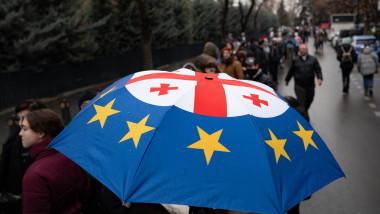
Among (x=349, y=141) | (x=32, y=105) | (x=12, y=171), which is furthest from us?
(x=349, y=141)

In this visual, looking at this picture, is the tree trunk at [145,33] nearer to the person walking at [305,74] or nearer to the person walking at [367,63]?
the person walking at [305,74]

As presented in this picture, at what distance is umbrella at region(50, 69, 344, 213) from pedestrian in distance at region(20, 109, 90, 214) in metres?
0.15

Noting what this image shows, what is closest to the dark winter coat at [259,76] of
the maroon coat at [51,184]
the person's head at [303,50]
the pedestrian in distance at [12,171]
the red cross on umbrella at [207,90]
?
the person's head at [303,50]

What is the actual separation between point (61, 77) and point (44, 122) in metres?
12.1

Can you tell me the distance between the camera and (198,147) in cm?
211

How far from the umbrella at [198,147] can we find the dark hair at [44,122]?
0.85 ft

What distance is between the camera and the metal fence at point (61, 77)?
38.8ft

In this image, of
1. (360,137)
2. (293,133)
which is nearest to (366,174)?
(360,137)

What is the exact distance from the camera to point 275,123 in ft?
7.89

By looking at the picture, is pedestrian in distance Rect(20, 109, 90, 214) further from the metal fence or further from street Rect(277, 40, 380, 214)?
the metal fence

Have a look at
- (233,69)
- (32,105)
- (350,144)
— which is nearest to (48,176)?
(32,105)

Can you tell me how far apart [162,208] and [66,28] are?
11772 mm

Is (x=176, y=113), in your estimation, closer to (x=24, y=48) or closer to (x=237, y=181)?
(x=237, y=181)

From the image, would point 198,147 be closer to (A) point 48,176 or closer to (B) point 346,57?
(A) point 48,176
